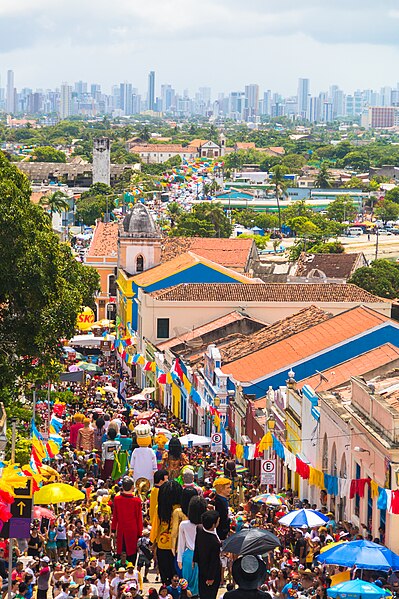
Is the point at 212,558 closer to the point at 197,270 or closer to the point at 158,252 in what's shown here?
the point at 197,270

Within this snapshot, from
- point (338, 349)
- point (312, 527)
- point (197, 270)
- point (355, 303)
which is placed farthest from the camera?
point (197, 270)

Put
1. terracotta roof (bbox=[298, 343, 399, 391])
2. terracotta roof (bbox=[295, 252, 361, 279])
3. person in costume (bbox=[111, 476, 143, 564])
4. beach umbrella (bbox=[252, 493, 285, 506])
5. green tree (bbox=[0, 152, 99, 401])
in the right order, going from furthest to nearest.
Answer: terracotta roof (bbox=[295, 252, 361, 279]) → terracotta roof (bbox=[298, 343, 399, 391]) → green tree (bbox=[0, 152, 99, 401]) → beach umbrella (bbox=[252, 493, 285, 506]) → person in costume (bbox=[111, 476, 143, 564])

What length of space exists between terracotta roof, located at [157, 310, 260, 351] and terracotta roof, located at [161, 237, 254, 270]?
13.5 m

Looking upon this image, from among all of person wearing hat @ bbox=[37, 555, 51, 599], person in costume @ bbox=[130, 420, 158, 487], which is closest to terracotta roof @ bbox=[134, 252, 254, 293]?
person in costume @ bbox=[130, 420, 158, 487]

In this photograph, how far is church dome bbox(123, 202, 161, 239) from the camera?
6581cm

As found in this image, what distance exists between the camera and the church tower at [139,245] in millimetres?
65750

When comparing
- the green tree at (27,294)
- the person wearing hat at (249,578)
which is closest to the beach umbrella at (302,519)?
the green tree at (27,294)

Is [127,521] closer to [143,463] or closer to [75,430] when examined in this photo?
[143,463]

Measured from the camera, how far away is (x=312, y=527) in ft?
79.5

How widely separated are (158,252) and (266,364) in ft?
86.4

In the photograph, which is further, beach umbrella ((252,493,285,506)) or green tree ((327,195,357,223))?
green tree ((327,195,357,223))

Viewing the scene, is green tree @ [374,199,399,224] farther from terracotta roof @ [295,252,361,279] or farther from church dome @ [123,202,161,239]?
church dome @ [123,202,161,239]

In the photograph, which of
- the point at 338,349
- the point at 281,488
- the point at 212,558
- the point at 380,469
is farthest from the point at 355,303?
the point at 212,558

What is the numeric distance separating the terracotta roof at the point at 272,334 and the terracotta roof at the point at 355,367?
5.89 metres
